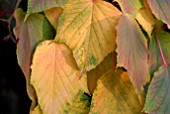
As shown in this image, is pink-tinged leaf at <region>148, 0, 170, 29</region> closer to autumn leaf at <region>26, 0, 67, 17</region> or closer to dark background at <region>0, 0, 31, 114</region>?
autumn leaf at <region>26, 0, 67, 17</region>

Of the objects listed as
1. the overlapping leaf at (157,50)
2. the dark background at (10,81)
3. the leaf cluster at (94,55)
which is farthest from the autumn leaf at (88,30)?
the dark background at (10,81)

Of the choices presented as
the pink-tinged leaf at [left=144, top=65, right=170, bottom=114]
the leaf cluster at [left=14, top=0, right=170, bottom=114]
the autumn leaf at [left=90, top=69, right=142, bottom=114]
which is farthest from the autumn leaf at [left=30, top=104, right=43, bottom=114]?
the pink-tinged leaf at [left=144, top=65, right=170, bottom=114]

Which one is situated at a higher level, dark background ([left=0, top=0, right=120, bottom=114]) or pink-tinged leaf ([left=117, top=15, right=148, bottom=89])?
pink-tinged leaf ([left=117, top=15, right=148, bottom=89])

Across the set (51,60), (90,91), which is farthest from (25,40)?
(90,91)

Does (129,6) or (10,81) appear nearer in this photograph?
(129,6)

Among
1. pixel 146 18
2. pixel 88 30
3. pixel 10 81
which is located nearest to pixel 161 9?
pixel 146 18

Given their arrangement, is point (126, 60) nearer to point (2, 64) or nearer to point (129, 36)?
point (129, 36)

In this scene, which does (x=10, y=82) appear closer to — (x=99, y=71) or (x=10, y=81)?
(x=10, y=81)
